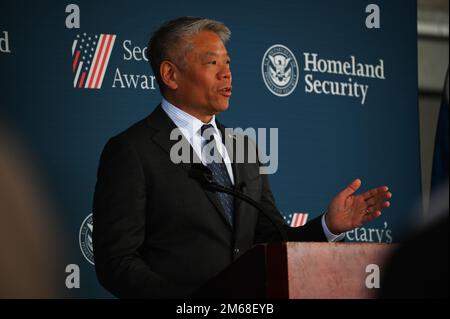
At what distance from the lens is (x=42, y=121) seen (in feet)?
11.7

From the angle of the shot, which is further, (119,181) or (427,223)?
(119,181)

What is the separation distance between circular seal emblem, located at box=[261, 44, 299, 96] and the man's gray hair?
0.66 metres

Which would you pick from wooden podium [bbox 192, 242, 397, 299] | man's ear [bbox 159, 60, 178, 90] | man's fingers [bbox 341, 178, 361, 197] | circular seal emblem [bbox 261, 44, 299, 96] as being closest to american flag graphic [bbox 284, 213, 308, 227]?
circular seal emblem [bbox 261, 44, 299, 96]

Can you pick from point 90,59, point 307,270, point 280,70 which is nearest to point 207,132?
point 90,59

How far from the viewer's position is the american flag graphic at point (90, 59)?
3664mm

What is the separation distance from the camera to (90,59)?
3.68 meters

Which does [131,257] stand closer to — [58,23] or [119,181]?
[119,181]

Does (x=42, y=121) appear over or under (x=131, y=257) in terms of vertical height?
over

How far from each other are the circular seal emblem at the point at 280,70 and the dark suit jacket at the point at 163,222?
39.6 inches

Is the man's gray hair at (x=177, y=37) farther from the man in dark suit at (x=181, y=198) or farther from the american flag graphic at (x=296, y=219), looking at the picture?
the american flag graphic at (x=296, y=219)

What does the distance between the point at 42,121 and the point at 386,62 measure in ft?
6.65

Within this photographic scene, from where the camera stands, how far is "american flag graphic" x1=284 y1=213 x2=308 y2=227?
4.12 metres

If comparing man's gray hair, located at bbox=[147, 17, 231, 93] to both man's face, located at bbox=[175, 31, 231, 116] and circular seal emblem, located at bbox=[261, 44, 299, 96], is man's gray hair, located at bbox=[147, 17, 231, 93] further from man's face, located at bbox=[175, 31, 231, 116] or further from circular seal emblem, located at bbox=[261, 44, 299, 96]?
circular seal emblem, located at bbox=[261, 44, 299, 96]
